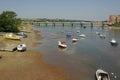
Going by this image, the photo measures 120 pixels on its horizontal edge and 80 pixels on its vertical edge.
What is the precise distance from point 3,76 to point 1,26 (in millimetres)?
60303

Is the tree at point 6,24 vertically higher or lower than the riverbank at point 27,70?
higher

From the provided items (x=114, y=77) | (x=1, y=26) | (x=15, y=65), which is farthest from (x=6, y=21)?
(x=114, y=77)

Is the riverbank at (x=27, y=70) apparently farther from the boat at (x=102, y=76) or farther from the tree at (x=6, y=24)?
the tree at (x=6, y=24)

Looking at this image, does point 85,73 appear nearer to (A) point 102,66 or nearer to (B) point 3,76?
(A) point 102,66

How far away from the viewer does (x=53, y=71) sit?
3275cm

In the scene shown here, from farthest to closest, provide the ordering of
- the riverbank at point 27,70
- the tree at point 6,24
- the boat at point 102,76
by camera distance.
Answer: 1. the tree at point 6,24
2. the riverbank at point 27,70
3. the boat at point 102,76

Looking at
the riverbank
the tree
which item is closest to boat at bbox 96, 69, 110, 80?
the riverbank

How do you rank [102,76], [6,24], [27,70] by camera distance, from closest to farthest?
[102,76] < [27,70] < [6,24]

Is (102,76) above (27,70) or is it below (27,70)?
below

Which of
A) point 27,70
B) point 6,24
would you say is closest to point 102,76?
point 27,70

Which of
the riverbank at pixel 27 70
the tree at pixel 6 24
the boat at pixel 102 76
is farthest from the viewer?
the tree at pixel 6 24

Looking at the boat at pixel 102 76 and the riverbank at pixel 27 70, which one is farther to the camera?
the riverbank at pixel 27 70

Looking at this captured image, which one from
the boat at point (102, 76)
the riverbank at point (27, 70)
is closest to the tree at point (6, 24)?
the riverbank at point (27, 70)

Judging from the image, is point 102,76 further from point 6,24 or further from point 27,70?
point 6,24
